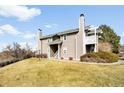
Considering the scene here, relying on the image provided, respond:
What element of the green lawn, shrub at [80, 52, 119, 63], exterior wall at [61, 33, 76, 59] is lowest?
the green lawn

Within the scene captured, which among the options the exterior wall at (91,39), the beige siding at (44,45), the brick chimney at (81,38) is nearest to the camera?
the exterior wall at (91,39)

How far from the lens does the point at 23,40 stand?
69.2ft

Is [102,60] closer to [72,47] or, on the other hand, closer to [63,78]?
[72,47]

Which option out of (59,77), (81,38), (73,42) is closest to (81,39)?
(81,38)

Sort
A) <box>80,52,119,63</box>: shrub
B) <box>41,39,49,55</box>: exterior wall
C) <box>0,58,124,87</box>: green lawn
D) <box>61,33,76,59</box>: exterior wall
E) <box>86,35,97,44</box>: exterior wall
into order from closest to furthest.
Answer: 1. <box>0,58,124,87</box>: green lawn
2. <box>80,52,119,63</box>: shrub
3. <box>86,35,97,44</box>: exterior wall
4. <box>61,33,76,59</box>: exterior wall
5. <box>41,39,49,55</box>: exterior wall

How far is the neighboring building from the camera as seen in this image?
2380 cm

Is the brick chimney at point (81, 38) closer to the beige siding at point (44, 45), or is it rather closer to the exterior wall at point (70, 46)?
the exterior wall at point (70, 46)

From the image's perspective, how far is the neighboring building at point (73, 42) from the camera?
2380 cm

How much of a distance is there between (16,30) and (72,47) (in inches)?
326

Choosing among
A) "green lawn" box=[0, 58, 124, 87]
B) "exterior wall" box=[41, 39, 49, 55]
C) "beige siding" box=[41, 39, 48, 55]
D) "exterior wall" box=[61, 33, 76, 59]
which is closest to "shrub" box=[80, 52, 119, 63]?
"exterior wall" box=[61, 33, 76, 59]

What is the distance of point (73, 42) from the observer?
25.7 meters

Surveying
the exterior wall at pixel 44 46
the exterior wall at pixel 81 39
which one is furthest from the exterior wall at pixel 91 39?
the exterior wall at pixel 44 46

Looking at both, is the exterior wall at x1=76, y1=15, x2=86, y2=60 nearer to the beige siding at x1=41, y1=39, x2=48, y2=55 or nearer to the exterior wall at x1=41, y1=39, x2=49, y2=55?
the exterior wall at x1=41, y1=39, x2=49, y2=55
